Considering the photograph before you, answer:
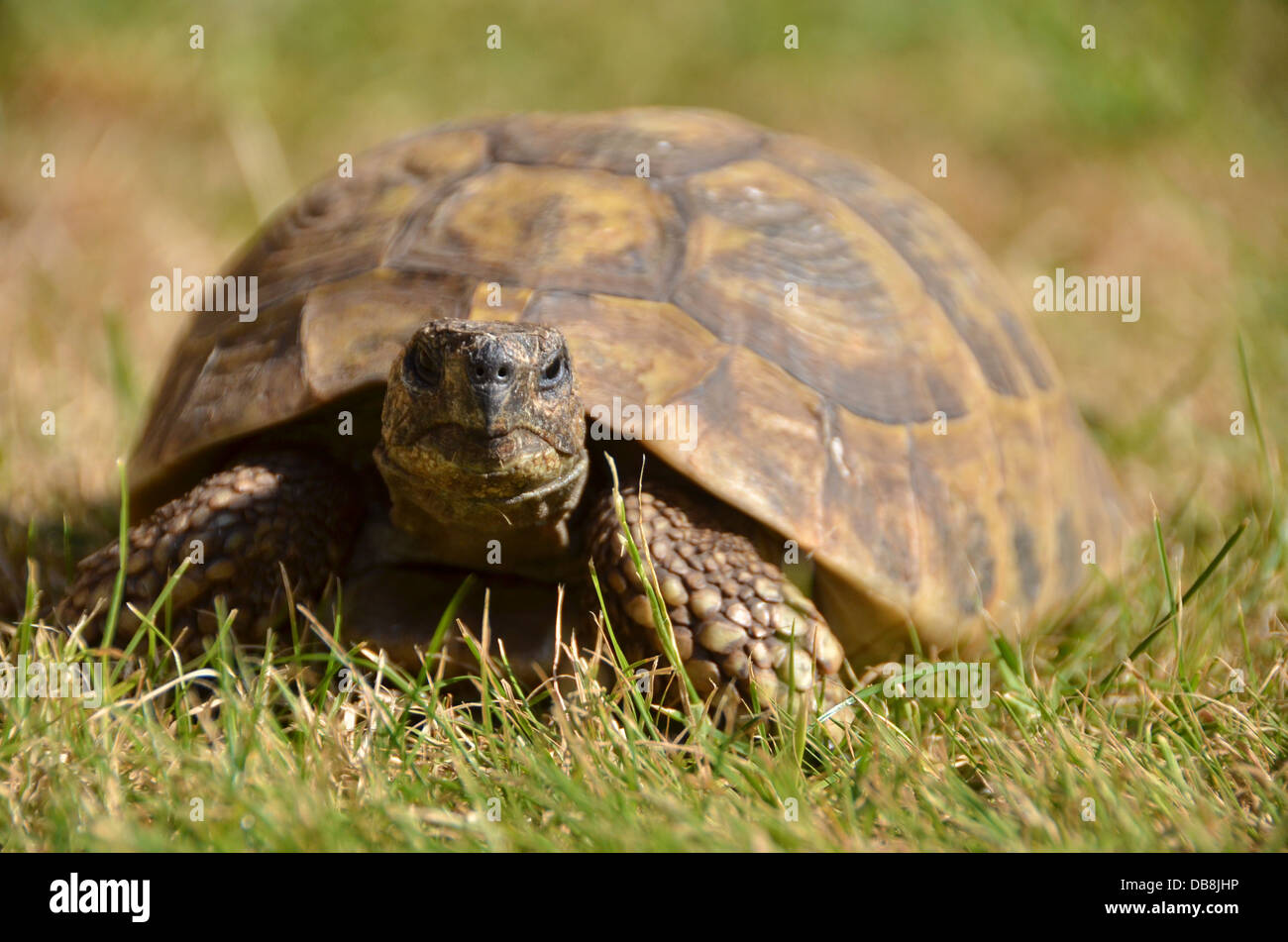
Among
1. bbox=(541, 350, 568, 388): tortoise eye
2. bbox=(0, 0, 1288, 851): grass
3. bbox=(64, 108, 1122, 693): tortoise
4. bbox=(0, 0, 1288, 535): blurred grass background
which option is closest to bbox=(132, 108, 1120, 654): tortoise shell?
bbox=(64, 108, 1122, 693): tortoise

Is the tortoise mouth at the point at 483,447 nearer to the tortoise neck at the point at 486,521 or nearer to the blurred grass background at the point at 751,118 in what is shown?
the tortoise neck at the point at 486,521

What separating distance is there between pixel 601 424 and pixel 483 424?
0.99 feet

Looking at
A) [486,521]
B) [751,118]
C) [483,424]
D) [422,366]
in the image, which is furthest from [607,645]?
[751,118]

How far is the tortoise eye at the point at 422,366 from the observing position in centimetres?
227

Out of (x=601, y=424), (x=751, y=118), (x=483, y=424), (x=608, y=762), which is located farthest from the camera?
(x=751, y=118)

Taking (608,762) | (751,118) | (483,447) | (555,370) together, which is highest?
(751,118)

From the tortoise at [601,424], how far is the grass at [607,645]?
0.63ft

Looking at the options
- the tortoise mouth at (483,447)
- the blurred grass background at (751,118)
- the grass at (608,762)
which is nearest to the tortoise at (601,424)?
the tortoise mouth at (483,447)

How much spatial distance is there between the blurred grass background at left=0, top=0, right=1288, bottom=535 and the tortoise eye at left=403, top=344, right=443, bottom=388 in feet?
5.36

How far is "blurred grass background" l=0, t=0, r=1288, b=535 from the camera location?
450 centimetres

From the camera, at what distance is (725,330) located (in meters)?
2.61

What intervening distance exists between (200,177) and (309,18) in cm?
180

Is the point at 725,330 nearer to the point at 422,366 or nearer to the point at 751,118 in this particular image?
the point at 422,366
